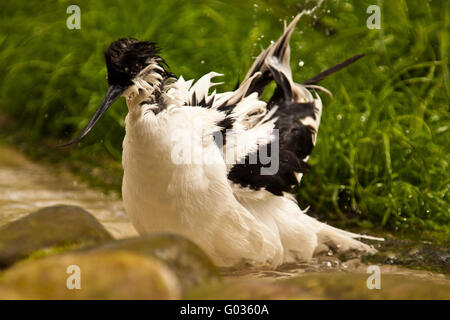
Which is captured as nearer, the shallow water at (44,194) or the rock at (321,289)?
the rock at (321,289)

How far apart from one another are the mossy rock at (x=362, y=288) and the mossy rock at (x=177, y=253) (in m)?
0.28

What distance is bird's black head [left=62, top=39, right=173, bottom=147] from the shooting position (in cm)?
297

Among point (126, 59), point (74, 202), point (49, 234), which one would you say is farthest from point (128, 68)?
point (74, 202)

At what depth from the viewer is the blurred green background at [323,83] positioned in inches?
164

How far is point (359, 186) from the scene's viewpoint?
414 centimetres

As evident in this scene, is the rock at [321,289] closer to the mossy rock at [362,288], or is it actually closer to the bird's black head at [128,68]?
the mossy rock at [362,288]

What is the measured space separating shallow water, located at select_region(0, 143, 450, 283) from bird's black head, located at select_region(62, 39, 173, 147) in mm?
924

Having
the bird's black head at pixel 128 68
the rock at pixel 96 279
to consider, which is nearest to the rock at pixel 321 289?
the rock at pixel 96 279

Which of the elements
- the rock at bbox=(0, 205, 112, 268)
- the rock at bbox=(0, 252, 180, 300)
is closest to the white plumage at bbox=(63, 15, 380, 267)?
the rock at bbox=(0, 205, 112, 268)

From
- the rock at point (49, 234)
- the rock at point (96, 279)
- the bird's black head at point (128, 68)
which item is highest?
the bird's black head at point (128, 68)

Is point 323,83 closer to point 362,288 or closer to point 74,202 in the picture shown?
point 74,202

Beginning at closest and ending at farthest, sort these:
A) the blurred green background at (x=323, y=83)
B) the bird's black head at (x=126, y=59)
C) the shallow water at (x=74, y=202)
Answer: the bird's black head at (x=126, y=59) → the shallow water at (x=74, y=202) → the blurred green background at (x=323, y=83)

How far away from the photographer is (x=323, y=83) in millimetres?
4793

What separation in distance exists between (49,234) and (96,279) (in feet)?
2.09
